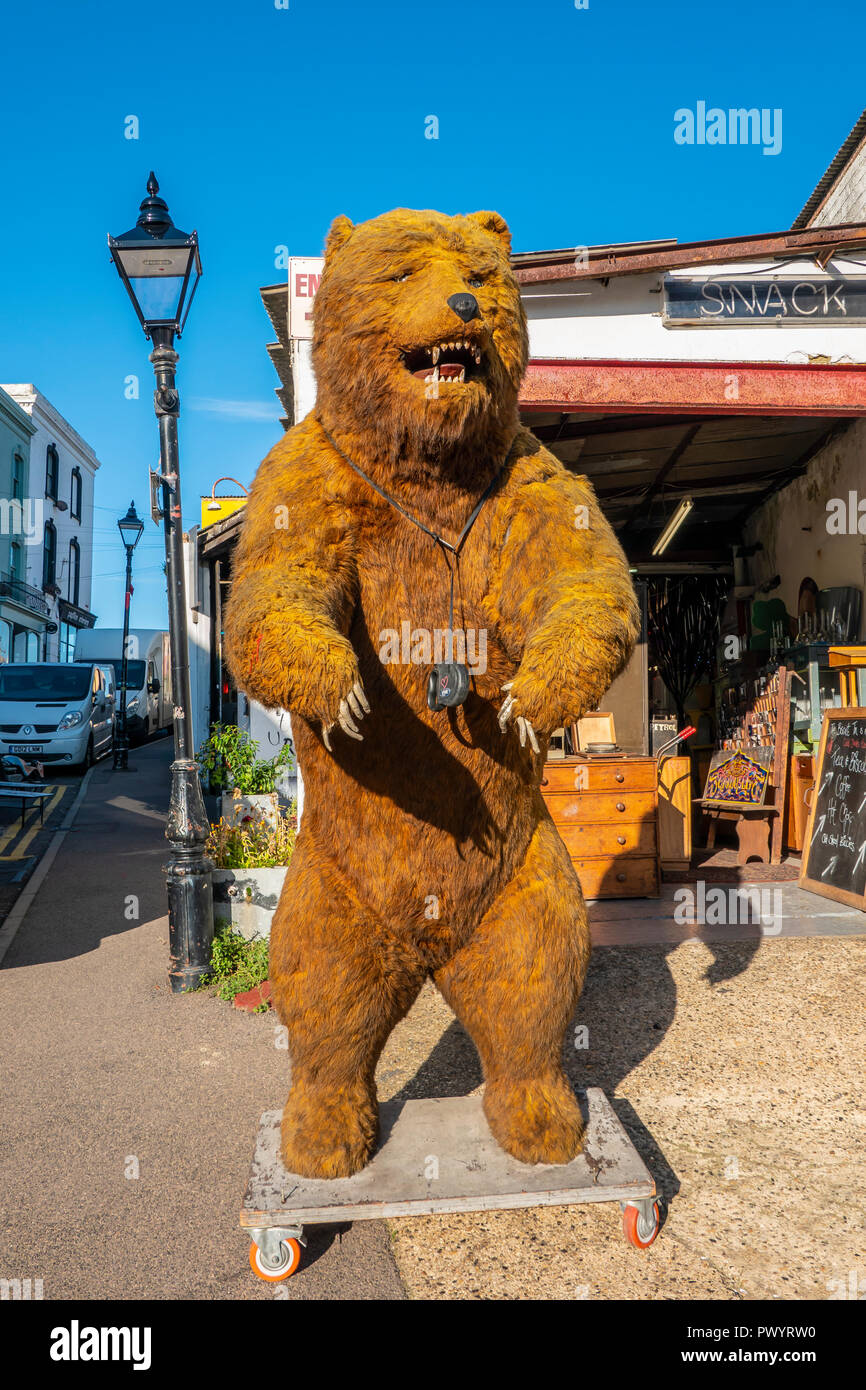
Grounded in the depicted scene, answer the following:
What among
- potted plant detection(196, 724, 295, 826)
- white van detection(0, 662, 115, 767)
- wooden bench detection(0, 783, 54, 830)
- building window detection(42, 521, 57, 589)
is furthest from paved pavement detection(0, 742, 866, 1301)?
building window detection(42, 521, 57, 589)

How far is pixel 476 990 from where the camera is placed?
98.3 inches

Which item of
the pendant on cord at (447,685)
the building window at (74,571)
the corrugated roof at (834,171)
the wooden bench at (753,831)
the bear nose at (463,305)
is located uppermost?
the corrugated roof at (834,171)

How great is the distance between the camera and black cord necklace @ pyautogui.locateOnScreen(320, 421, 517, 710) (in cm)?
226

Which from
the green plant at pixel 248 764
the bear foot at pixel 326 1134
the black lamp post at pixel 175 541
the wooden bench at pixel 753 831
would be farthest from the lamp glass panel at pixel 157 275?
Answer: the wooden bench at pixel 753 831

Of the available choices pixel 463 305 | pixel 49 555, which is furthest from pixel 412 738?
pixel 49 555

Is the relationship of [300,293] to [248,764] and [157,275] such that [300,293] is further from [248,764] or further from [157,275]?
[248,764]

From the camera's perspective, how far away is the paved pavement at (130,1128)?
2514 millimetres

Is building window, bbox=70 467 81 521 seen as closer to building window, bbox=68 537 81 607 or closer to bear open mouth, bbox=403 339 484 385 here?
building window, bbox=68 537 81 607

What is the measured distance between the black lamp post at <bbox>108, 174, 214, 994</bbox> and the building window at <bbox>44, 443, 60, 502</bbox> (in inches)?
1193

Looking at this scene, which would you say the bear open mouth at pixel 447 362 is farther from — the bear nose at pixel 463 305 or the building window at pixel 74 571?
the building window at pixel 74 571

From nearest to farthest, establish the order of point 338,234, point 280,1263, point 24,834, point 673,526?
point 280,1263, point 338,234, point 673,526, point 24,834

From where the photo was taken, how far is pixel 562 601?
2213 millimetres

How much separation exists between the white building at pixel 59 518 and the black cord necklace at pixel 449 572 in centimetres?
3062

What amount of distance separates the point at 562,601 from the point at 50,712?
1440 cm
